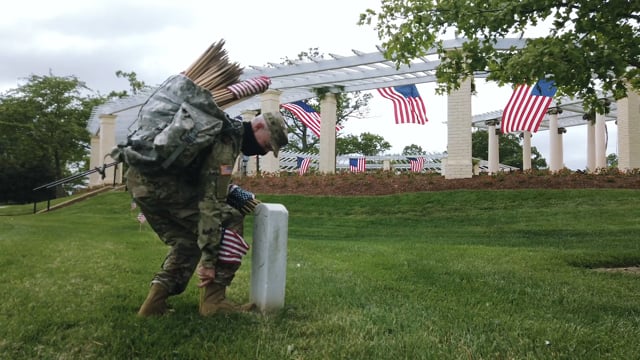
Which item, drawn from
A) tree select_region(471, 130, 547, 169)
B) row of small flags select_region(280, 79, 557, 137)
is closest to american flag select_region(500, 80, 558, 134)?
row of small flags select_region(280, 79, 557, 137)

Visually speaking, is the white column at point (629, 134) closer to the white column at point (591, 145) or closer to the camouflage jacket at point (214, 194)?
the white column at point (591, 145)

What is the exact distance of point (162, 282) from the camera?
3105mm

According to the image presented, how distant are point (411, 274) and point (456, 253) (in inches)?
68.9

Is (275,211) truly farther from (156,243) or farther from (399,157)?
(399,157)

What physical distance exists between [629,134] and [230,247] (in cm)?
1710

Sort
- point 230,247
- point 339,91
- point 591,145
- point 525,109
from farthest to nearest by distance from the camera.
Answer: point 591,145 < point 339,91 < point 525,109 < point 230,247

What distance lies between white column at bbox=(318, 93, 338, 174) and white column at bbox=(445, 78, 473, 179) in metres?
5.94

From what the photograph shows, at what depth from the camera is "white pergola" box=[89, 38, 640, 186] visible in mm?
15711

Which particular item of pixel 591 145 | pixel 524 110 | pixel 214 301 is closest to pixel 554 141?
pixel 591 145

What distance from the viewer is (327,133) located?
2055 centimetres

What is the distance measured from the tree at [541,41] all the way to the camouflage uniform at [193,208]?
3.12 metres

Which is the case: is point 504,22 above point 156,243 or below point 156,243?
above

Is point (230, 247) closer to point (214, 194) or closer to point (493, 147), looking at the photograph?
point (214, 194)

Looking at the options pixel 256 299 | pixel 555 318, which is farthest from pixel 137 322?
pixel 555 318
